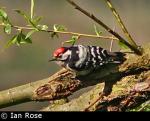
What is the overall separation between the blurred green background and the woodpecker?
249 centimetres

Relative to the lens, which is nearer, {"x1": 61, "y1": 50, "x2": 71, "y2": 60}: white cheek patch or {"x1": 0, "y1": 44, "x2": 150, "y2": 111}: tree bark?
{"x1": 0, "y1": 44, "x2": 150, "y2": 111}: tree bark

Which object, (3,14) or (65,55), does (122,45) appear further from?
(3,14)

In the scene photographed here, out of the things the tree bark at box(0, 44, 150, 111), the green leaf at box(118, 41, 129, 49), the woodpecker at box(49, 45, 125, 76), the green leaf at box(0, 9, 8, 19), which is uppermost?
the green leaf at box(0, 9, 8, 19)

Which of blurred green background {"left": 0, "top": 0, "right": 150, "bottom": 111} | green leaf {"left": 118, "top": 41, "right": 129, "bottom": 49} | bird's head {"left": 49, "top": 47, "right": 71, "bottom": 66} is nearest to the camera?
green leaf {"left": 118, "top": 41, "right": 129, "bottom": 49}

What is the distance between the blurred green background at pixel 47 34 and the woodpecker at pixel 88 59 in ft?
8.17

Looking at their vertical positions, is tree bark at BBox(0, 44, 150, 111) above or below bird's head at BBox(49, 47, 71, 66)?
below

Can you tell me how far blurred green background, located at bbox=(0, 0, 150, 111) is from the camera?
5.24 meters

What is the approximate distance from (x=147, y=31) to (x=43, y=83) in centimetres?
386

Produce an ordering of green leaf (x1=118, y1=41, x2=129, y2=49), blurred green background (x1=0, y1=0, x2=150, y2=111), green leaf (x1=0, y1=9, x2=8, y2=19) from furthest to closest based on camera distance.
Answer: blurred green background (x1=0, y1=0, x2=150, y2=111) → green leaf (x1=118, y1=41, x2=129, y2=49) → green leaf (x1=0, y1=9, x2=8, y2=19)

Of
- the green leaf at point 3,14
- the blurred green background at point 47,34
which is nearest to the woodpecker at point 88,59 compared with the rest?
the green leaf at point 3,14

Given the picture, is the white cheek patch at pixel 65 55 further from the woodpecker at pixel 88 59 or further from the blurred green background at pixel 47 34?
the blurred green background at pixel 47 34

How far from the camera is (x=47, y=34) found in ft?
19.6

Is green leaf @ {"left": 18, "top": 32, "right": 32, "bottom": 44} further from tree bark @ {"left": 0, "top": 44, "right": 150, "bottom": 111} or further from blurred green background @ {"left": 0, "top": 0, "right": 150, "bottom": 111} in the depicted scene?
blurred green background @ {"left": 0, "top": 0, "right": 150, "bottom": 111}

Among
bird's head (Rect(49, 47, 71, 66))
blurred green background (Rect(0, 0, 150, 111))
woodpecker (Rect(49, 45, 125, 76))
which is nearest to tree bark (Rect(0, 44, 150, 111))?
woodpecker (Rect(49, 45, 125, 76))
